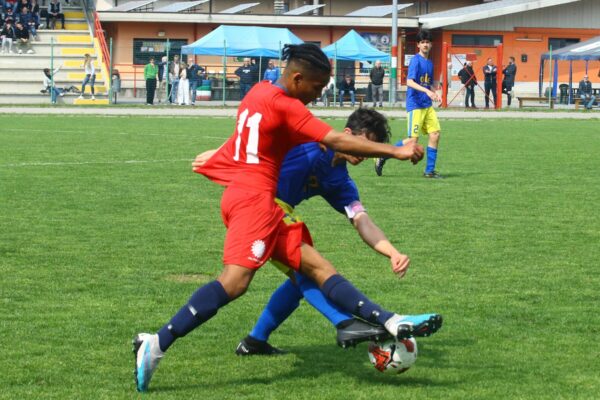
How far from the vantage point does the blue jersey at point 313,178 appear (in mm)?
6637

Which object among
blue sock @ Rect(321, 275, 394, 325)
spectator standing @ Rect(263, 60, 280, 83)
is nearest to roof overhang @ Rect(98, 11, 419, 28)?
spectator standing @ Rect(263, 60, 280, 83)

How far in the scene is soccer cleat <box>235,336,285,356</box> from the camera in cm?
704

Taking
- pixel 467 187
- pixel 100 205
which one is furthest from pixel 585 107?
pixel 100 205

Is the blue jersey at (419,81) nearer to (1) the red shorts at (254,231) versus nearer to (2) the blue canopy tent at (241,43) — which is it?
(1) the red shorts at (254,231)

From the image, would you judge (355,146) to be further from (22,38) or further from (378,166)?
(22,38)

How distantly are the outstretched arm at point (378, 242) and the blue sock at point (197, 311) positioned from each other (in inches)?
36.8

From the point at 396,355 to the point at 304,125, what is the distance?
1.33 metres

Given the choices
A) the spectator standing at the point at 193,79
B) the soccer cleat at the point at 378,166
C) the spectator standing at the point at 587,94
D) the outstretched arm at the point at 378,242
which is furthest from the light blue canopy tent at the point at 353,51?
the outstretched arm at the point at 378,242

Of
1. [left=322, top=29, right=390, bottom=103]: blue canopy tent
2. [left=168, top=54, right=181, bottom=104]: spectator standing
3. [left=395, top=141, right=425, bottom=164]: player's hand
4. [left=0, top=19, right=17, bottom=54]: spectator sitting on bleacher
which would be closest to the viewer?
[left=395, top=141, right=425, bottom=164]: player's hand

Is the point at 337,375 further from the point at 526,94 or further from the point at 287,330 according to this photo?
the point at 526,94

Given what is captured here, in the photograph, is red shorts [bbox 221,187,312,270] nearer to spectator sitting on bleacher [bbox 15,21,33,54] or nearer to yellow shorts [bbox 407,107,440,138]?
yellow shorts [bbox 407,107,440,138]

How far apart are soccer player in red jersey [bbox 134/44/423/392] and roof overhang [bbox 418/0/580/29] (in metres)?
53.5

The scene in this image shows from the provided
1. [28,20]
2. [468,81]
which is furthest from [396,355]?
[28,20]

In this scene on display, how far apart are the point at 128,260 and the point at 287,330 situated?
2918mm
